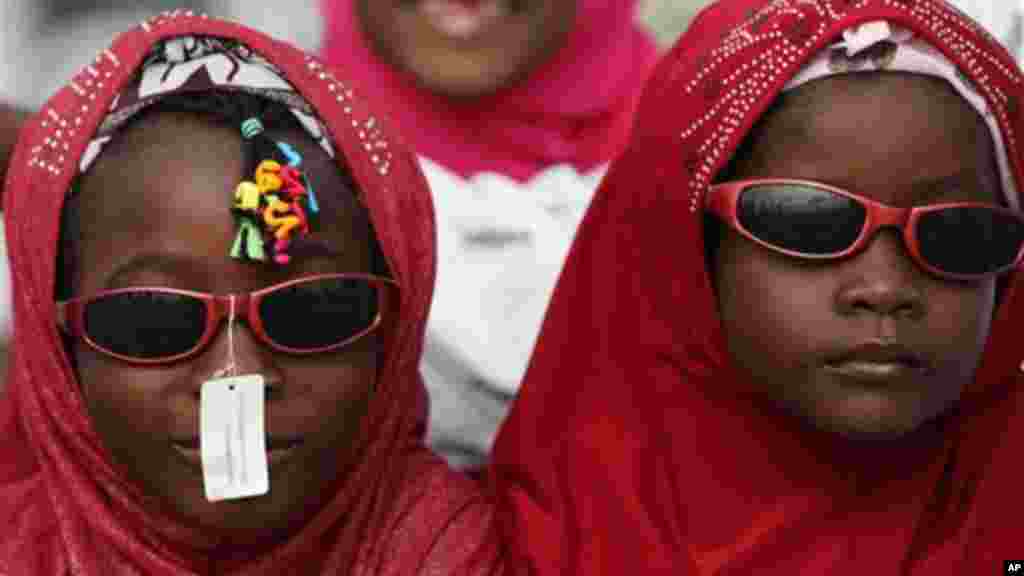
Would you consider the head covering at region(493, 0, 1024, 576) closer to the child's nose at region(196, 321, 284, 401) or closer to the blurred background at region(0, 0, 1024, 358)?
the child's nose at region(196, 321, 284, 401)

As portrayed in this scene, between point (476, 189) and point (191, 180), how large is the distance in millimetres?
1296

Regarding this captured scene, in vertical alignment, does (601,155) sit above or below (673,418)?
above

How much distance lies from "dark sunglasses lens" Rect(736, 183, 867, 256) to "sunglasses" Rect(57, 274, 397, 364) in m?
0.56

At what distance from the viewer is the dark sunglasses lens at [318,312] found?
7.53ft

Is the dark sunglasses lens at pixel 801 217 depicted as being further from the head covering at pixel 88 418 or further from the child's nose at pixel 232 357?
the child's nose at pixel 232 357

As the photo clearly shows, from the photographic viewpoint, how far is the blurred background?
4621mm

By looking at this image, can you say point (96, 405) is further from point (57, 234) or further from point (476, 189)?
point (476, 189)

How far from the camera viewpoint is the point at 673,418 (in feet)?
8.50

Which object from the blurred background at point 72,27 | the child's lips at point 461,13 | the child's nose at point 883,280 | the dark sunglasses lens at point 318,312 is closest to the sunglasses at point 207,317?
the dark sunglasses lens at point 318,312

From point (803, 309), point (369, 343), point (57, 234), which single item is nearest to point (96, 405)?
point (57, 234)

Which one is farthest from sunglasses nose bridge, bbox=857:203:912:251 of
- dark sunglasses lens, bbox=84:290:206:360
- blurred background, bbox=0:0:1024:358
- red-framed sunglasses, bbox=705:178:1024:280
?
blurred background, bbox=0:0:1024:358

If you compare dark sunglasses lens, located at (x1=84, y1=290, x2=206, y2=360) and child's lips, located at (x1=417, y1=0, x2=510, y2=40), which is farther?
child's lips, located at (x1=417, y1=0, x2=510, y2=40)

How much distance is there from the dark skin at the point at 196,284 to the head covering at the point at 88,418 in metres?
0.05

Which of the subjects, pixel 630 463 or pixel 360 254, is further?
pixel 630 463
